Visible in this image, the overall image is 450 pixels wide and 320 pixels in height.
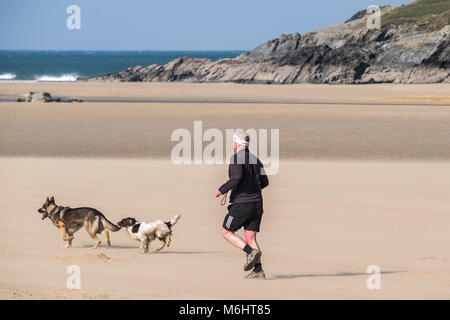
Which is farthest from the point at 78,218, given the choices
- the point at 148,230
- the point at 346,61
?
the point at 346,61

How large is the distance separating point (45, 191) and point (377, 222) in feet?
22.1

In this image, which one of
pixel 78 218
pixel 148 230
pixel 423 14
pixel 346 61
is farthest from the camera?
pixel 423 14

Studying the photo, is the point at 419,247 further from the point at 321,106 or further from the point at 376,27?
the point at 376,27

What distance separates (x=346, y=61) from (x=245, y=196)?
72.5 meters

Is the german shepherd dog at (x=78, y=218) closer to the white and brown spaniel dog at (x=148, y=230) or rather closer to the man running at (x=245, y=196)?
the white and brown spaniel dog at (x=148, y=230)

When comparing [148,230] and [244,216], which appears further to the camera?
[148,230]

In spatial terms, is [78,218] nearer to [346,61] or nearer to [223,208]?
[223,208]

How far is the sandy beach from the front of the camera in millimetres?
10414

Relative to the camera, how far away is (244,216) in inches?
411

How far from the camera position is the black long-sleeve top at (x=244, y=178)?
33.7ft

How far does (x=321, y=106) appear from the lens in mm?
42688

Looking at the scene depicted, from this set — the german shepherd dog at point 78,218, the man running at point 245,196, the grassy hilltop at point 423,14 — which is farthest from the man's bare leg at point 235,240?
the grassy hilltop at point 423,14

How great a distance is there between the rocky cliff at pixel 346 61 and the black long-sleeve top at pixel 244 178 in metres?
62.5
